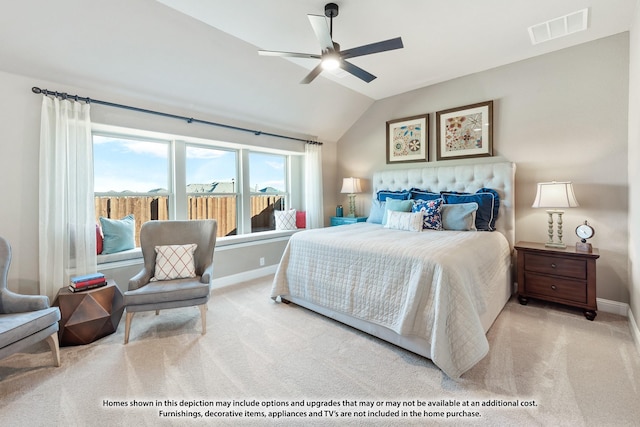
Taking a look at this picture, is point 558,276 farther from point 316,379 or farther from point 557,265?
point 316,379

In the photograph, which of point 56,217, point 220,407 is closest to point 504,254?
point 220,407

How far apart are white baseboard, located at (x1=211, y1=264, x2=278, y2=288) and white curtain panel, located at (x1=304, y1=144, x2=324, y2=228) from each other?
105 cm

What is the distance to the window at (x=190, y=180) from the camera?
3.22 metres

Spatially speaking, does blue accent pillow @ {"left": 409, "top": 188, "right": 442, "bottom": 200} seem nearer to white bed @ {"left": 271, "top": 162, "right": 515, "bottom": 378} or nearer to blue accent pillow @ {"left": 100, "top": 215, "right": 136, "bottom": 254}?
white bed @ {"left": 271, "top": 162, "right": 515, "bottom": 378}

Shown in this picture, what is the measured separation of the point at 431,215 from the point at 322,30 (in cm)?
229

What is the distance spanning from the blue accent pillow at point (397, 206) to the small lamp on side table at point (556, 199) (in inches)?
51.7

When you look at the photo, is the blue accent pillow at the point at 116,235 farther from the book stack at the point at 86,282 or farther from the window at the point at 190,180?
the book stack at the point at 86,282

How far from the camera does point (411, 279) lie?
2049mm

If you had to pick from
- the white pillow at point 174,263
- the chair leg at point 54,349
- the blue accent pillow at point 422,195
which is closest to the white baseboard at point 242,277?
the white pillow at point 174,263

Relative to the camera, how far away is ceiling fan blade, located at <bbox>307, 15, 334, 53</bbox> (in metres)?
1.93

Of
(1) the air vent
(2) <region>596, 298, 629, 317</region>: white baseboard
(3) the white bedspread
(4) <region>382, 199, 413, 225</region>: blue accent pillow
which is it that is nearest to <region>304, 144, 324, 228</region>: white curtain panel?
(4) <region>382, 199, 413, 225</region>: blue accent pillow

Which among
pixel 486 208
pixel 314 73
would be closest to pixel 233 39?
pixel 314 73

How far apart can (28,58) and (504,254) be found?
4836 millimetres

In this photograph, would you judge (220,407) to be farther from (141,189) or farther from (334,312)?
(141,189)
